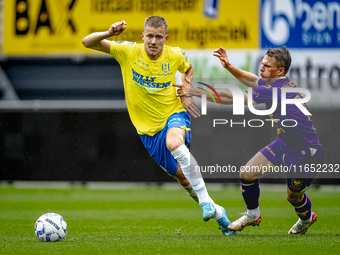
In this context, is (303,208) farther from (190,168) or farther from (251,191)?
(190,168)

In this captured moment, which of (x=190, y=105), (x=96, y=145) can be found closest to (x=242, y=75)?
(x=190, y=105)

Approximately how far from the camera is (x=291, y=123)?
5316 millimetres

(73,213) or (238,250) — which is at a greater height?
(238,250)

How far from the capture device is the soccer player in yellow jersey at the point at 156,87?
5.50 metres

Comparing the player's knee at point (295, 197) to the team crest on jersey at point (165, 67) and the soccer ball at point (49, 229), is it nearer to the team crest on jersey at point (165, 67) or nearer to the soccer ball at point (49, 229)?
the team crest on jersey at point (165, 67)

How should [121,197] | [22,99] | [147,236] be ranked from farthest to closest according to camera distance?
[22,99] < [121,197] < [147,236]

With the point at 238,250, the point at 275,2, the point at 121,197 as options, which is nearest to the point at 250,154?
the point at 121,197

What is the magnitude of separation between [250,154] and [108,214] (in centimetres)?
440

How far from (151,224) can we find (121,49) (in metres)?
2.40

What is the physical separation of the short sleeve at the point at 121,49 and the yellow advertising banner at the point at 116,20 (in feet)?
22.9

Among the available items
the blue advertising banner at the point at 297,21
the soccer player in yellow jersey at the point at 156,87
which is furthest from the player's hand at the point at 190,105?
the blue advertising banner at the point at 297,21

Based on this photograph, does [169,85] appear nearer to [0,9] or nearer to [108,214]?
[108,214]

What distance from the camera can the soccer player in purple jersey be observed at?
208 inches

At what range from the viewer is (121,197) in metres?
10.5
